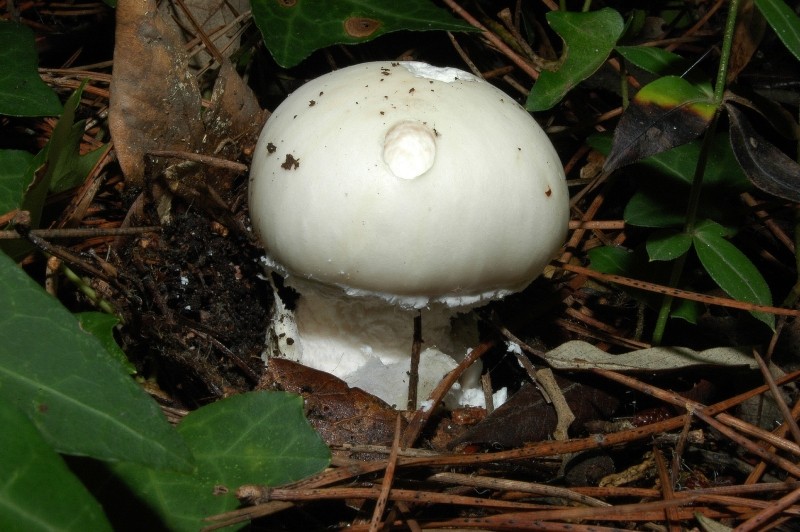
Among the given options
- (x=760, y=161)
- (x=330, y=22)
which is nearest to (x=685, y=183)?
(x=760, y=161)

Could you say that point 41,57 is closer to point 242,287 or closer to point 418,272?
point 242,287

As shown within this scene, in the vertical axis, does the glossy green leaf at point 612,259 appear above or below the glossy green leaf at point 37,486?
below

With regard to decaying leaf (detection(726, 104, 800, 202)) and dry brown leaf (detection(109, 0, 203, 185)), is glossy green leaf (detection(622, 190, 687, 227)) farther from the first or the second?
dry brown leaf (detection(109, 0, 203, 185))

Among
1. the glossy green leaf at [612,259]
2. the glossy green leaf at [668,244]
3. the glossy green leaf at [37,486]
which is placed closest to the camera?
the glossy green leaf at [37,486]

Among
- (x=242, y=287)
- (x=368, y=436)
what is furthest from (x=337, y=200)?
(x=242, y=287)

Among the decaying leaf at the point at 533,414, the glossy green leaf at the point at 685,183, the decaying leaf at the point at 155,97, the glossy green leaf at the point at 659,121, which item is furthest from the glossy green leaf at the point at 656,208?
the decaying leaf at the point at 155,97

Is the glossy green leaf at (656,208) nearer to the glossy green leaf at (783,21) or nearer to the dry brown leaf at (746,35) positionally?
the dry brown leaf at (746,35)

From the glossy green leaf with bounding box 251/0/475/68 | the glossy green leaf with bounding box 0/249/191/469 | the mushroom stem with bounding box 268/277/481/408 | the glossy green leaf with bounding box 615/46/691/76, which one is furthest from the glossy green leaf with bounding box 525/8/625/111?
the glossy green leaf with bounding box 0/249/191/469
